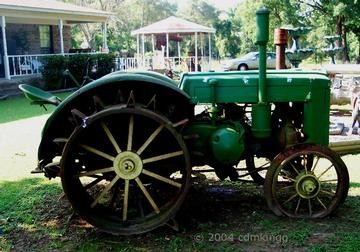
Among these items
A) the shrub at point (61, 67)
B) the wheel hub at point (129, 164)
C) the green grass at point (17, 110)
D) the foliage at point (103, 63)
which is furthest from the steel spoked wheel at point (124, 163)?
the foliage at point (103, 63)

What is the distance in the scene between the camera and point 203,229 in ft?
13.5

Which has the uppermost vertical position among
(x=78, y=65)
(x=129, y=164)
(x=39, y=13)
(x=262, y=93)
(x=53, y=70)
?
(x=39, y=13)

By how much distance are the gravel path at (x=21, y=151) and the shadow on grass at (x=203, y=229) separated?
1.35 metres

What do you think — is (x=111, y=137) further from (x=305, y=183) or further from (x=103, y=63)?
(x=103, y=63)

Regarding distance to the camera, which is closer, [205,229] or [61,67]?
[205,229]

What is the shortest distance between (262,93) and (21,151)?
16.1 ft

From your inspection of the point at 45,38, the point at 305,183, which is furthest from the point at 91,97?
the point at 45,38

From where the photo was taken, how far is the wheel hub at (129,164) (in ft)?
13.1

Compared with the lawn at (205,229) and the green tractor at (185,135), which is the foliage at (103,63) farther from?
the green tractor at (185,135)

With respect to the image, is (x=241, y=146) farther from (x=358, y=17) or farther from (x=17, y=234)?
(x=358, y=17)

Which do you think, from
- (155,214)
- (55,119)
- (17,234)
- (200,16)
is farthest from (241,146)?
(200,16)

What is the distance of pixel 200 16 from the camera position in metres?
76.1

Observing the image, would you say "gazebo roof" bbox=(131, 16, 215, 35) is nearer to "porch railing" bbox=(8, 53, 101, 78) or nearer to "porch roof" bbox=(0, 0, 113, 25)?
"porch roof" bbox=(0, 0, 113, 25)

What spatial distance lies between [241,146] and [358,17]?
2613 cm
